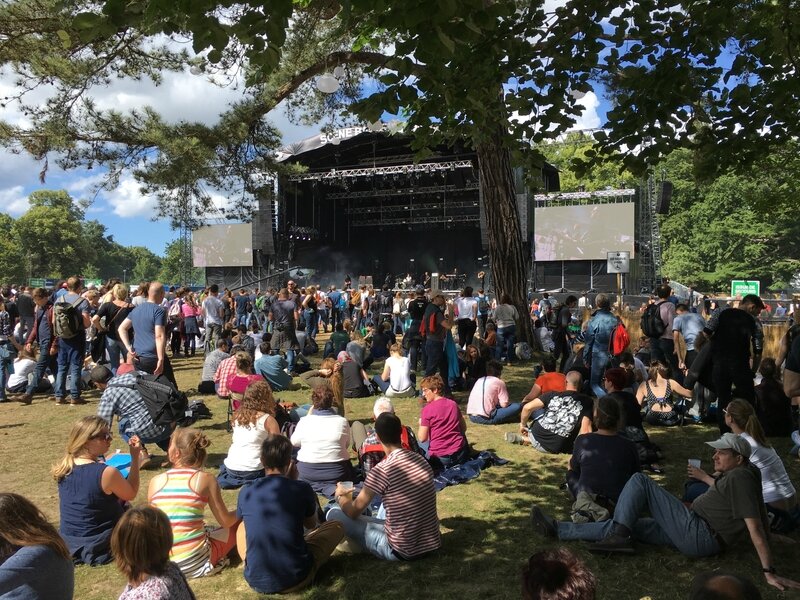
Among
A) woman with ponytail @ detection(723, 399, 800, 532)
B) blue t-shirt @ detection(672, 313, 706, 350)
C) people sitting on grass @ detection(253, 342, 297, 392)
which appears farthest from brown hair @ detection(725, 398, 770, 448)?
people sitting on grass @ detection(253, 342, 297, 392)

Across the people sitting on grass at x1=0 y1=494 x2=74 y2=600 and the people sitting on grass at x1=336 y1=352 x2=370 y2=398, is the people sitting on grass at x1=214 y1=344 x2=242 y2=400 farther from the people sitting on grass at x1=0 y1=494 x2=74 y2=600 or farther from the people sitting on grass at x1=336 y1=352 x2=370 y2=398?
the people sitting on grass at x1=0 y1=494 x2=74 y2=600

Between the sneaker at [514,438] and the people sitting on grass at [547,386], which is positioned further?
the people sitting on grass at [547,386]

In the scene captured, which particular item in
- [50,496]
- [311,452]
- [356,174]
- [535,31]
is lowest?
[50,496]

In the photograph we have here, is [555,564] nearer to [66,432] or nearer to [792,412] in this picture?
[792,412]

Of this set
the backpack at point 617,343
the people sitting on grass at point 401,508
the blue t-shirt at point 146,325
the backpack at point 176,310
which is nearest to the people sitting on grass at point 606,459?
the people sitting on grass at point 401,508

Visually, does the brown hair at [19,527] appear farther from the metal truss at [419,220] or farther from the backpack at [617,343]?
the metal truss at [419,220]

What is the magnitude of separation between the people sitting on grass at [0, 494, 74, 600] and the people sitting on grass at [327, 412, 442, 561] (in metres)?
1.76

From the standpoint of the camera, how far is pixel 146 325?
258 inches

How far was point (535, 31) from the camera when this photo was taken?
545cm

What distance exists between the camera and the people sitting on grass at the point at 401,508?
3.69 m

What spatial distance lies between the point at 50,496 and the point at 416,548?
319 centimetres

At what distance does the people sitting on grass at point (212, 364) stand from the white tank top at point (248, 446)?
4.03 m

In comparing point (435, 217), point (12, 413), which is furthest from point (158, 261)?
point (12, 413)

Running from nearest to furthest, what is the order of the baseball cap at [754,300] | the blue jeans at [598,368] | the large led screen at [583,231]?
the baseball cap at [754,300] < the blue jeans at [598,368] < the large led screen at [583,231]
